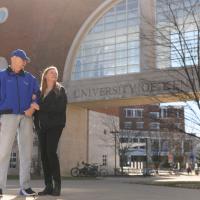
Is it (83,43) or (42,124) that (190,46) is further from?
(83,43)

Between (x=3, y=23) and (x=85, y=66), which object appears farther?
(x=3, y=23)

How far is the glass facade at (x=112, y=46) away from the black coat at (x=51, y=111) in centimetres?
1905

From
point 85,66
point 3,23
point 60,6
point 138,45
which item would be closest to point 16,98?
point 138,45

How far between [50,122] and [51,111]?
156mm

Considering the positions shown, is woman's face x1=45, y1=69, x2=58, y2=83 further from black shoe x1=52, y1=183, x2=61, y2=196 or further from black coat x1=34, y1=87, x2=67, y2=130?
black shoe x1=52, y1=183, x2=61, y2=196

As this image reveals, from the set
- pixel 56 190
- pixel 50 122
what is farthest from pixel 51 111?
pixel 56 190

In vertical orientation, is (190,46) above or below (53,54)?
below

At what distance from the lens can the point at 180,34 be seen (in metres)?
15.3

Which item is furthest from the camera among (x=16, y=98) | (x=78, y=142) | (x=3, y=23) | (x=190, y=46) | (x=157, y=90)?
(x=3, y=23)

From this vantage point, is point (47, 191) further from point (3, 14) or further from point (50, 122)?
point (3, 14)

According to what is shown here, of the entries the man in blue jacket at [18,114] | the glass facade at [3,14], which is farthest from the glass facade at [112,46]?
the man in blue jacket at [18,114]

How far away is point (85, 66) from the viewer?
93.1 ft

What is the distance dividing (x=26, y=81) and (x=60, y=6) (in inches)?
951

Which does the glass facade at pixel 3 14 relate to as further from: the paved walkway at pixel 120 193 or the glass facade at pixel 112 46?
the paved walkway at pixel 120 193
